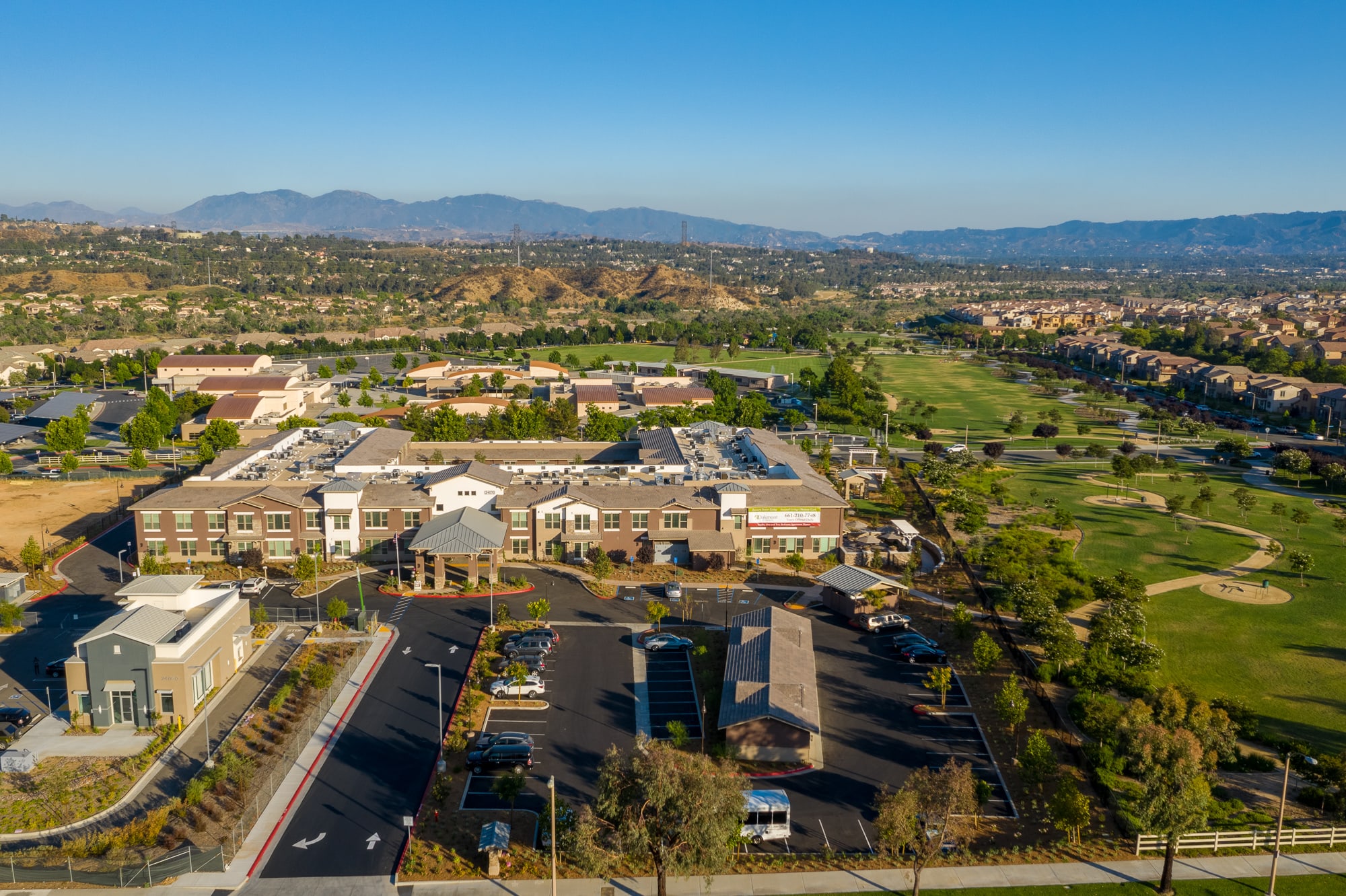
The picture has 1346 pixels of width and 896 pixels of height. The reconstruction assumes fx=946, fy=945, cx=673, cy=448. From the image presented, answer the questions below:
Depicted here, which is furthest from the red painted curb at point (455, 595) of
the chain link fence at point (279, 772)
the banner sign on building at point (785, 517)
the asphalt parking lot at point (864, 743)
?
the asphalt parking lot at point (864, 743)

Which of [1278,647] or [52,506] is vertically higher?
[1278,647]

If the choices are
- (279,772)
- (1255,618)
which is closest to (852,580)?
(1255,618)

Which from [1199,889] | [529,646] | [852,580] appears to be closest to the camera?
[1199,889]

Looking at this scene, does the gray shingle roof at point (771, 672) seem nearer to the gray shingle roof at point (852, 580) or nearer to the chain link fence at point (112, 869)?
the gray shingle roof at point (852, 580)

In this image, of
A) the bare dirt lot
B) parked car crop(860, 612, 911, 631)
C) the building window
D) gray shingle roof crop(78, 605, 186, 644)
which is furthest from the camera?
the bare dirt lot

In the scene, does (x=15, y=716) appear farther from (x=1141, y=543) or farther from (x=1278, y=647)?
(x=1141, y=543)

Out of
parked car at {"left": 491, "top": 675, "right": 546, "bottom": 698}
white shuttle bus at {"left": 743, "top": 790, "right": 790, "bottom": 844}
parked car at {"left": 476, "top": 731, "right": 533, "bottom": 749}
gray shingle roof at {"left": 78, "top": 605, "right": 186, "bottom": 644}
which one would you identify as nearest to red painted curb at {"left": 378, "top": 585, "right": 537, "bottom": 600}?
parked car at {"left": 491, "top": 675, "right": 546, "bottom": 698}

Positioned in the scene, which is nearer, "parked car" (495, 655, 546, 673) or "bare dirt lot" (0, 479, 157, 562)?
"parked car" (495, 655, 546, 673)

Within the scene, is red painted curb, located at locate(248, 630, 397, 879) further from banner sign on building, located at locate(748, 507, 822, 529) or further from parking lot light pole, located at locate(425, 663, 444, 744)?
banner sign on building, located at locate(748, 507, 822, 529)
